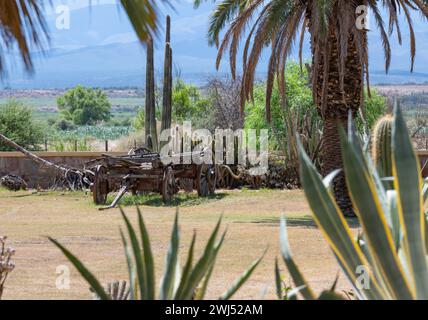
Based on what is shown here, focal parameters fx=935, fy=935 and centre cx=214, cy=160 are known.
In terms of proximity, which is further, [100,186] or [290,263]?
[100,186]

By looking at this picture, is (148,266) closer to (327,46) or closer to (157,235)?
(157,235)

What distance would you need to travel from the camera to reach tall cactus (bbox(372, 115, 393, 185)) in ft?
17.7

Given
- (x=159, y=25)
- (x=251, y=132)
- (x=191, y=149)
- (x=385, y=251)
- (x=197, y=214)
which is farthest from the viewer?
(x=251, y=132)

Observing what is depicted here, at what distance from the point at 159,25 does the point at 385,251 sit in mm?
1850

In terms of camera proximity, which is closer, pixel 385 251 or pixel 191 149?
pixel 385 251

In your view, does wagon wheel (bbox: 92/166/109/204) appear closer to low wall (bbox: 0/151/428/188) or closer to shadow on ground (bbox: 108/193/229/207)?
shadow on ground (bbox: 108/193/229/207)

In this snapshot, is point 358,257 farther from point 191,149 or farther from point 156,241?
point 191,149

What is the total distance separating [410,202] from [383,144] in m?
1.92

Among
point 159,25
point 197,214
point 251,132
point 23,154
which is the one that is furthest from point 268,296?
point 251,132

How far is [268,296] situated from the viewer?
8320mm

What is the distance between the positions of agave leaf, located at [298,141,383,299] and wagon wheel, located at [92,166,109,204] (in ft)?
58.3

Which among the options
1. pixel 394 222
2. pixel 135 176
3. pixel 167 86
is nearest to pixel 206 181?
pixel 135 176

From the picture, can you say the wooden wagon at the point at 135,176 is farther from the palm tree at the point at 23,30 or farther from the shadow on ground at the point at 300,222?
the palm tree at the point at 23,30

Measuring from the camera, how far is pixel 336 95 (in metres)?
17.6
